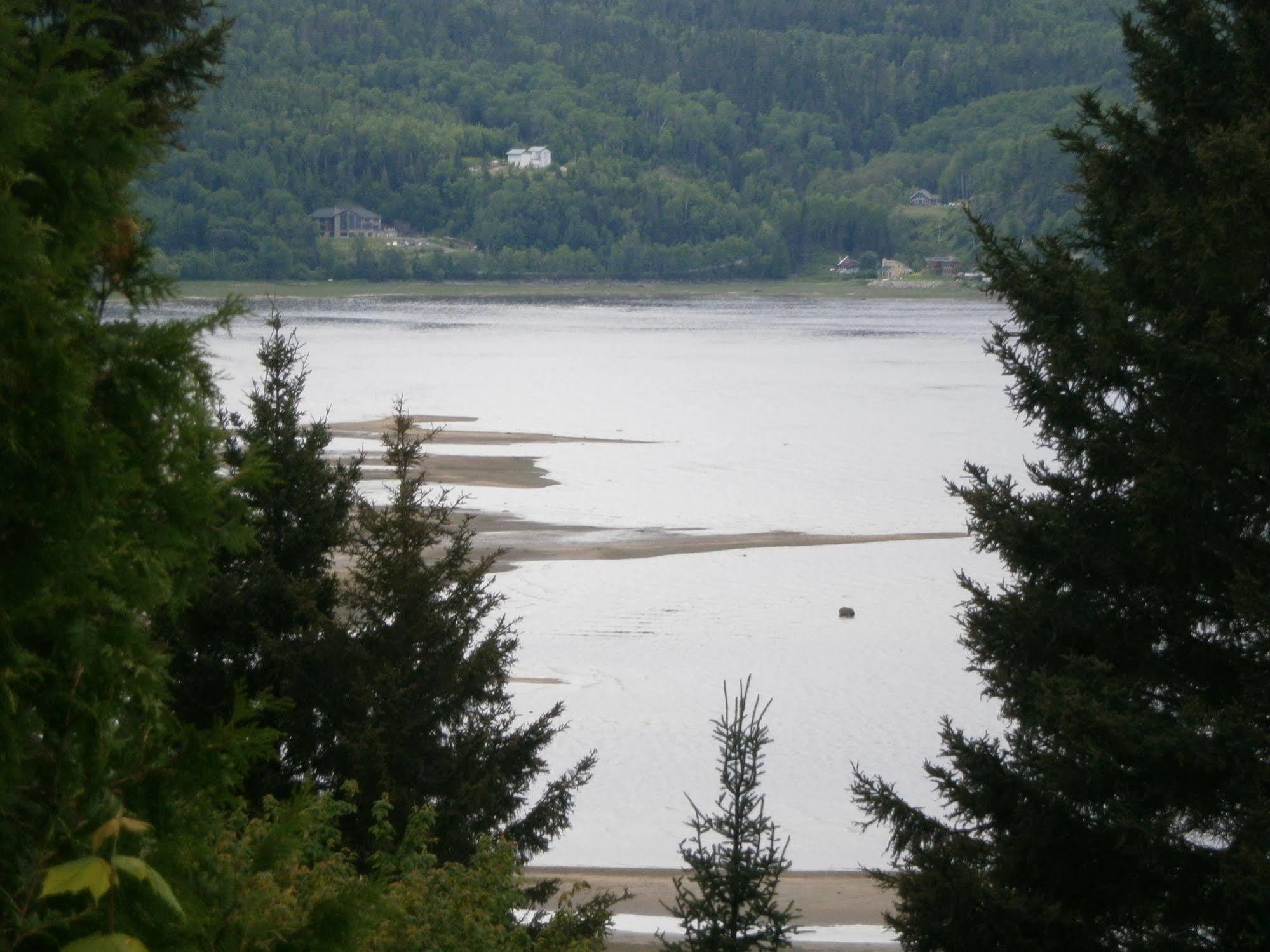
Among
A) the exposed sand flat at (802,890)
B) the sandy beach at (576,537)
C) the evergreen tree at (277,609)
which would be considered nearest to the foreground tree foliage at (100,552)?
the evergreen tree at (277,609)

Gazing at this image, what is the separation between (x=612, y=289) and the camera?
161375 mm

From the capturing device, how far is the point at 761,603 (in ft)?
80.4

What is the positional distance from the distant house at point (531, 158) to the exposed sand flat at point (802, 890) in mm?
173227

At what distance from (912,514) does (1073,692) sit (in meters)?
26.7

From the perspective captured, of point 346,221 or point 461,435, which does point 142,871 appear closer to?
point 461,435

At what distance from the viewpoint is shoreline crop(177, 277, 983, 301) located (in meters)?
139

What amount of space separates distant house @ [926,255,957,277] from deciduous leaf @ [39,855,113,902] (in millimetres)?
143139

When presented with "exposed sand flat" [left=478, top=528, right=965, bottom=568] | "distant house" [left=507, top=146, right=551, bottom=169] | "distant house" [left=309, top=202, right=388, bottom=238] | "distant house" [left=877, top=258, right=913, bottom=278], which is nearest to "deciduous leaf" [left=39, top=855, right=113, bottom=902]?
"exposed sand flat" [left=478, top=528, right=965, bottom=568]

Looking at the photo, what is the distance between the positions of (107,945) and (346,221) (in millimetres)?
160437

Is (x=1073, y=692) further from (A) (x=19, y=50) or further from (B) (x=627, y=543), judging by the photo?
(B) (x=627, y=543)

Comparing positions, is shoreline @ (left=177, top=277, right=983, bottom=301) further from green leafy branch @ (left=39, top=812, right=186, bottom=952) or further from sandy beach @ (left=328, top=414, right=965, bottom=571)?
green leafy branch @ (left=39, top=812, right=186, bottom=952)

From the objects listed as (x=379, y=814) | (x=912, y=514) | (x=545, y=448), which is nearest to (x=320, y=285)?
(x=545, y=448)

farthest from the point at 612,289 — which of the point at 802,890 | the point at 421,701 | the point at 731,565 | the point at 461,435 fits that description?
the point at 421,701

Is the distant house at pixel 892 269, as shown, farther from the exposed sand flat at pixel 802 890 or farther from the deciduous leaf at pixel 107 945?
the deciduous leaf at pixel 107 945
